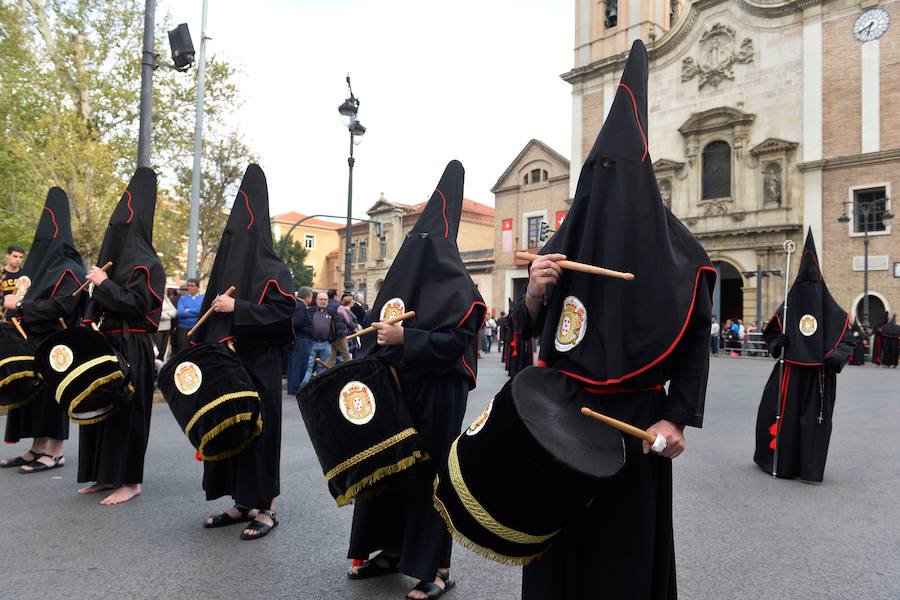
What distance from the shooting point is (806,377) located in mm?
6996

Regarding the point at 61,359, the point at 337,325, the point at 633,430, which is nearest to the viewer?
the point at 633,430

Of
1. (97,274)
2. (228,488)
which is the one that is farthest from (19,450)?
(228,488)

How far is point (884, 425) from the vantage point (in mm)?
9961

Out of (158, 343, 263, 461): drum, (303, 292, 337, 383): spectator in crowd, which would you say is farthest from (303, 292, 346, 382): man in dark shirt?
(158, 343, 263, 461): drum

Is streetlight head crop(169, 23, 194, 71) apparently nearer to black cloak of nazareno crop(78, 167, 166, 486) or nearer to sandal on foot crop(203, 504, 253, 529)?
black cloak of nazareno crop(78, 167, 166, 486)

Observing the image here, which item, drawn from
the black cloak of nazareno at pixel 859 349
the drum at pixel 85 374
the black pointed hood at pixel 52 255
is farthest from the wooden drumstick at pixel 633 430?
the black cloak of nazareno at pixel 859 349

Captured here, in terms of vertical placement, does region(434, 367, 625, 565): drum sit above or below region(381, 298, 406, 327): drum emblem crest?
below

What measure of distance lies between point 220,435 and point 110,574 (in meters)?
0.97

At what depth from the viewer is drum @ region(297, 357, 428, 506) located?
3.37 meters

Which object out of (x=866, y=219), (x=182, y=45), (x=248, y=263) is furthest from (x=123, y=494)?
(x=866, y=219)

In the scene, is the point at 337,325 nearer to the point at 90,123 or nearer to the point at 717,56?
the point at 90,123

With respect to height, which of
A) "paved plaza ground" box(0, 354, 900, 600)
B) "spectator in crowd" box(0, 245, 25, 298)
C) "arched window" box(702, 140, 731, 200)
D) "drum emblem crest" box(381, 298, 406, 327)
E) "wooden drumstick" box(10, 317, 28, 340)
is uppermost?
"arched window" box(702, 140, 731, 200)

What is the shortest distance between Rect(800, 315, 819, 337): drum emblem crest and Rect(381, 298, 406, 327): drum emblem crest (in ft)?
16.3

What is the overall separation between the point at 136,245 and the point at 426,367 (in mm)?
3113
